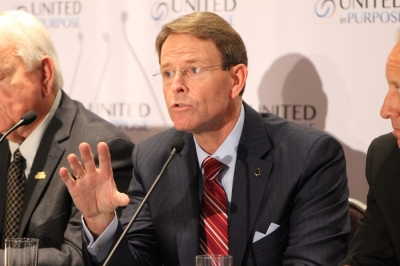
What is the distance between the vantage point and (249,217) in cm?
287

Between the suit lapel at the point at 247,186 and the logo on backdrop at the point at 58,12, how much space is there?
1.79 meters

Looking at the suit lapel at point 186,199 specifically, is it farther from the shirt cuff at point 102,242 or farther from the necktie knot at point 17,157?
the necktie knot at point 17,157

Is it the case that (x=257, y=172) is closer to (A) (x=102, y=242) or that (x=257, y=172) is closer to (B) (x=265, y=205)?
(B) (x=265, y=205)

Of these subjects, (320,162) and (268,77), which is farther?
(268,77)

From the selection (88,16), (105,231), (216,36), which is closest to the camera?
(105,231)

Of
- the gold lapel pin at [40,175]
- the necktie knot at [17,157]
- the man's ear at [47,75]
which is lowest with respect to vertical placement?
the gold lapel pin at [40,175]

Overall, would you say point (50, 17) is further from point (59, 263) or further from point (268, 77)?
point (59, 263)

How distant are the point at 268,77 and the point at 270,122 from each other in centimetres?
68

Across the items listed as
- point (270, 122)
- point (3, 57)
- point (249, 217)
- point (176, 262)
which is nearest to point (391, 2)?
point (270, 122)

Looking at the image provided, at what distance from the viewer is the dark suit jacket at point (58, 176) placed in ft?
10.9

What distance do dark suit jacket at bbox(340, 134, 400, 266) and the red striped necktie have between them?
1.82ft

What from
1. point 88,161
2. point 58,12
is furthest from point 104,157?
point 58,12

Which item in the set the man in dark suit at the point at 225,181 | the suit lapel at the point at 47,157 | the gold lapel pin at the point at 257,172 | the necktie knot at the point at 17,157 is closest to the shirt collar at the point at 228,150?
the man in dark suit at the point at 225,181

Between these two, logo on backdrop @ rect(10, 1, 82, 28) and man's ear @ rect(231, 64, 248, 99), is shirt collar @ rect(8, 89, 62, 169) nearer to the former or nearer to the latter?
logo on backdrop @ rect(10, 1, 82, 28)
